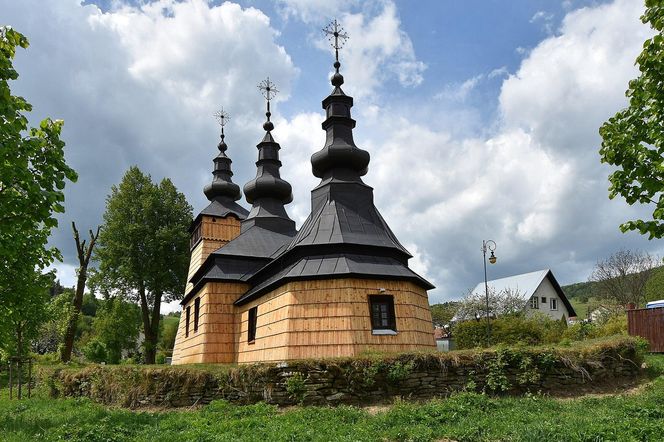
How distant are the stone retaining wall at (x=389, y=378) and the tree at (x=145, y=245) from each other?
22.2m

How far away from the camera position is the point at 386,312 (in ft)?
53.8

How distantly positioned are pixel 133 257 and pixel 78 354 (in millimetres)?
29213

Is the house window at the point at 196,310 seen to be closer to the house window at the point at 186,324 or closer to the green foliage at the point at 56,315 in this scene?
the house window at the point at 186,324

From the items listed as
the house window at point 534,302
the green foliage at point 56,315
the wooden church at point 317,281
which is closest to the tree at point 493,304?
the house window at point 534,302

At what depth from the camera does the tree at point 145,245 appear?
33438mm

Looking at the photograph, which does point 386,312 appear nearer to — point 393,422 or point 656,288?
point 393,422

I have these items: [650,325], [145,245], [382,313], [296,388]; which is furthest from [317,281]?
[145,245]

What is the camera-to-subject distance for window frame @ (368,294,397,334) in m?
16.0

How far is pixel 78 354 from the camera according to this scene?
5550cm

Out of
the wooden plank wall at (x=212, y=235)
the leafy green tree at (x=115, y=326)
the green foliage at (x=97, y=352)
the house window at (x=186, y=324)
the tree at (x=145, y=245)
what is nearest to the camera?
the house window at (x=186, y=324)

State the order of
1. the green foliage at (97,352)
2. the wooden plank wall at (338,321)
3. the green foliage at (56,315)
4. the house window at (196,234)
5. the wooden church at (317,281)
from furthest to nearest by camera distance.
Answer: the green foliage at (97,352)
the house window at (196,234)
the green foliage at (56,315)
the wooden church at (317,281)
the wooden plank wall at (338,321)

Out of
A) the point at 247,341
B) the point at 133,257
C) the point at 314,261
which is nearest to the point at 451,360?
the point at 314,261

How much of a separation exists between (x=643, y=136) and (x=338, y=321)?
9.97 metres

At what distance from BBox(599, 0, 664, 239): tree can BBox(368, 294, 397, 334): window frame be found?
8865 millimetres
